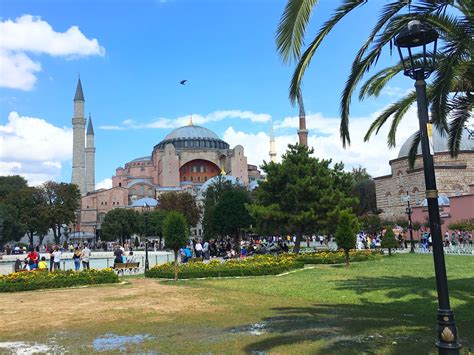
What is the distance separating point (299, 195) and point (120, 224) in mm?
38292

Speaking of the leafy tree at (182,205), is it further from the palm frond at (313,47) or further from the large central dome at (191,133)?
the palm frond at (313,47)

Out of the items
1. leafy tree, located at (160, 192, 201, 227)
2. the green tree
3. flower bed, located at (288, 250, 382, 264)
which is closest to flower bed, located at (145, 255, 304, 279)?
the green tree

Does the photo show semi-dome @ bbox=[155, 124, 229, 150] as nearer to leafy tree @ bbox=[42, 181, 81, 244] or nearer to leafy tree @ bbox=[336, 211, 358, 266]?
leafy tree @ bbox=[42, 181, 81, 244]

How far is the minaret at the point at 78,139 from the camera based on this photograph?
2803 inches

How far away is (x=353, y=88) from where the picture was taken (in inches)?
292

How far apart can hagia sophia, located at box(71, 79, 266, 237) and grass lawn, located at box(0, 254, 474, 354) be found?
58.7 m

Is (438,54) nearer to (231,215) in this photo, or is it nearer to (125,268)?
(125,268)

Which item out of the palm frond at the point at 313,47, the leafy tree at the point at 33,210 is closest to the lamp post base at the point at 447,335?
the palm frond at the point at 313,47

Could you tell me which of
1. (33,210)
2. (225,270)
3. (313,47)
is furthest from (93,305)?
(33,210)

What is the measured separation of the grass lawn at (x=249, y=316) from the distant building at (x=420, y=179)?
30735 mm

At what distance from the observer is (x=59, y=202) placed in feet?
178

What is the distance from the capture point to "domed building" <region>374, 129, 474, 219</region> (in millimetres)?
43000

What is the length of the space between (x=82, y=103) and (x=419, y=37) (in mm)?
75179

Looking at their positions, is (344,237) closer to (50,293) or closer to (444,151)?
(50,293)
